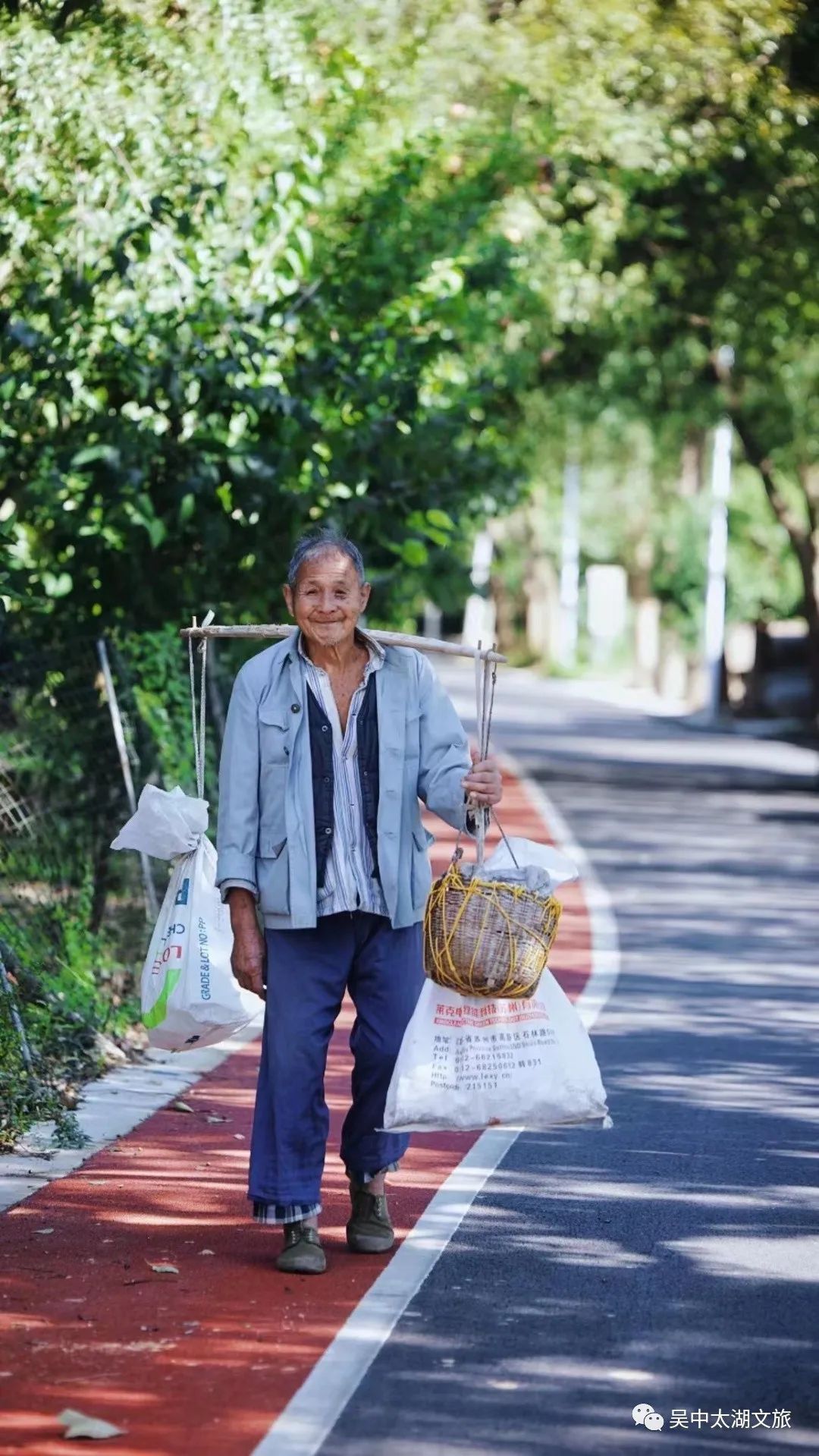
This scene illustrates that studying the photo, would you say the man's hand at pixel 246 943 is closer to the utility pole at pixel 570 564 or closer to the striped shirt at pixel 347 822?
the striped shirt at pixel 347 822

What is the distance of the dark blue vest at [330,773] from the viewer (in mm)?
6293

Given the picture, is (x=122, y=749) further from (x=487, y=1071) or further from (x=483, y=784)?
(x=487, y=1071)

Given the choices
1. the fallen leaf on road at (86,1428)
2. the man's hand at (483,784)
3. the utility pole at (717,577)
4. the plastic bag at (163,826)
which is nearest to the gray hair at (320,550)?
the man's hand at (483,784)

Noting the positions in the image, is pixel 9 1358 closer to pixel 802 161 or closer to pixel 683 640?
pixel 802 161

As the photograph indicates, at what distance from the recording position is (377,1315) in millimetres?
5824

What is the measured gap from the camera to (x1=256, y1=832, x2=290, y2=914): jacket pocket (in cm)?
622

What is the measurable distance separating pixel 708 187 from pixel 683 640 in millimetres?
33154

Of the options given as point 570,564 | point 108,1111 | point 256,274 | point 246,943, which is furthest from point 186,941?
point 570,564

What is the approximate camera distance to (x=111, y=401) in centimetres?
1152

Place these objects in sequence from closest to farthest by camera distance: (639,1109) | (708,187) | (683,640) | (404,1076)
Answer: (404,1076) < (639,1109) < (708,187) < (683,640)

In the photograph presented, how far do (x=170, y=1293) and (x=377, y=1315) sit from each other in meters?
0.57

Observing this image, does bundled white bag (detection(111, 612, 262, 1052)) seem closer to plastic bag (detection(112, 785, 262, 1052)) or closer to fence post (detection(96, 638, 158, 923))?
plastic bag (detection(112, 785, 262, 1052))

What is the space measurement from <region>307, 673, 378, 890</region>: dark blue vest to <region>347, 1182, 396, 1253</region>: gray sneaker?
90cm

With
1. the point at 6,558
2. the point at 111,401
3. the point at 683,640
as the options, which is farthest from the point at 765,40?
the point at 683,640
